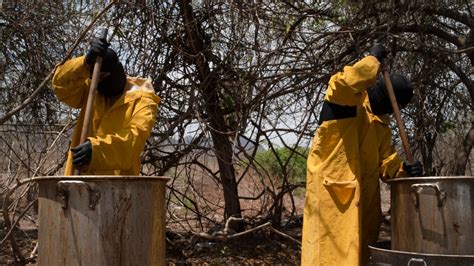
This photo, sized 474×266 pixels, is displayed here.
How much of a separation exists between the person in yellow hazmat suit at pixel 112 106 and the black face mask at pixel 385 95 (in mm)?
1195

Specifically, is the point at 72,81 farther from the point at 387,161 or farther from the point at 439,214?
the point at 439,214

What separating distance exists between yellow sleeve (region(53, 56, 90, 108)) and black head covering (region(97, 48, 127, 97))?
9cm

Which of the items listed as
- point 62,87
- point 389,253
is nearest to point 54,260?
point 62,87

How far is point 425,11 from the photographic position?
17.7 ft

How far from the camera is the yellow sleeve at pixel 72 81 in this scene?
353 centimetres

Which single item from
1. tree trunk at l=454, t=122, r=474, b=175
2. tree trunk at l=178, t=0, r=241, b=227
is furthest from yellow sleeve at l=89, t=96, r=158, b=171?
tree trunk at l=454, t=122, r=474, b=175

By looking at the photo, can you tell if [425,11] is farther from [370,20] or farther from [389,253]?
[389,253]

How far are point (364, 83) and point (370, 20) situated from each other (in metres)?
2.06

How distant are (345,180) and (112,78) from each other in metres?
1.27

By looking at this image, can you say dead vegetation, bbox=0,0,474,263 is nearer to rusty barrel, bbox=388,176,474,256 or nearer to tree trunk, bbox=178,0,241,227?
tree trunk, bbox=178,0,241,227

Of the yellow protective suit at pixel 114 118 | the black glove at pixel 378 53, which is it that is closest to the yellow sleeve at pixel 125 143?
the yellow protective suit at pixel 114 118

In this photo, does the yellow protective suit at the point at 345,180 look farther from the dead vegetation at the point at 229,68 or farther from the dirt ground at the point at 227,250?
the dirt ground at the point at 227,250

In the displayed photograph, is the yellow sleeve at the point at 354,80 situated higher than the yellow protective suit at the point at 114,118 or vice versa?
the yellow sleeve at the point at 354,80

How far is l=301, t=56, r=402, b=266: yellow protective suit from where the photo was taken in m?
3.57
